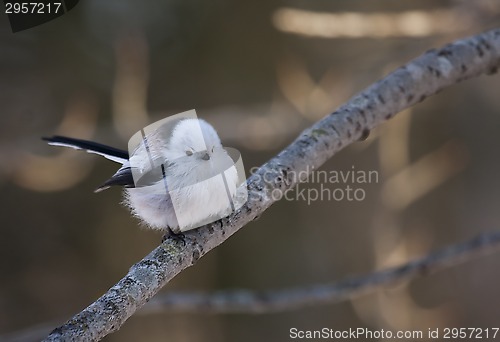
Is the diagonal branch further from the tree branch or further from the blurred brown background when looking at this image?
the blurred brown background

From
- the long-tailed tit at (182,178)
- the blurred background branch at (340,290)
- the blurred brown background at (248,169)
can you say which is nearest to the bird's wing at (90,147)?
the long-tailed tit at (182,178)

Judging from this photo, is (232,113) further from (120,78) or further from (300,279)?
(300,279)

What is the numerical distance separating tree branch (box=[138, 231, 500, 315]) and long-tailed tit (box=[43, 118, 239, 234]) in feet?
1.05

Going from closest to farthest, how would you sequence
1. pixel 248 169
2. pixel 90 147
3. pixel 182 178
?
pixel 182 178, pixel 90 147, pixel 248 169

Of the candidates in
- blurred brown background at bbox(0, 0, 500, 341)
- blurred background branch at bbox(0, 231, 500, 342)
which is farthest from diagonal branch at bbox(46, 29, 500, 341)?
blurred brown background at bbox(0, 0, 500, 341)

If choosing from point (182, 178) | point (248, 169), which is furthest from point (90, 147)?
point (248, 169)

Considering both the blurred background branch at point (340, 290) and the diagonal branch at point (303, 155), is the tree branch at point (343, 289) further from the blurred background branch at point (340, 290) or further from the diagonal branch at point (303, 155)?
the diagonal branch at point (303, 155)

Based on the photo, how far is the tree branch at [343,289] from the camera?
55.0 inches

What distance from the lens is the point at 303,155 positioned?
1287 millimetres

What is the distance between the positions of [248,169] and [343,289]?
1.61 m

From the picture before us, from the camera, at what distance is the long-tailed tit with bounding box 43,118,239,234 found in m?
1.19

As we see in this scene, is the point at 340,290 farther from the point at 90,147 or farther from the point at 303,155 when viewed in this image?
the point at 90,147

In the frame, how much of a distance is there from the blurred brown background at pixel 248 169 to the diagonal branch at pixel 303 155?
1.18 m

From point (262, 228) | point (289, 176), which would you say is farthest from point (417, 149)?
point (289, 176)
